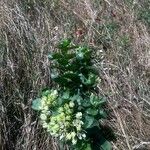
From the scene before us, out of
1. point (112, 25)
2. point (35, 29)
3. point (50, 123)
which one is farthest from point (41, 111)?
point (112, 25)

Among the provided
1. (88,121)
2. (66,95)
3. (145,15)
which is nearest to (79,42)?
(145,15)

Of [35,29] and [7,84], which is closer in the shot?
[7,84]

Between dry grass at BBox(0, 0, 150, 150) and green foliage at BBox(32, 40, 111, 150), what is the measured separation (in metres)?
0.24

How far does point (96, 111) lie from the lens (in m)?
3.01

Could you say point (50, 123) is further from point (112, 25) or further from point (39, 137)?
point (112, 25)

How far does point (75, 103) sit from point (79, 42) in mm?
799

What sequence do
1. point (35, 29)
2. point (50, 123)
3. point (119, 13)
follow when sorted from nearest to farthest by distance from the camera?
point (50, 123) < point (35, 29) < point (119, 13)

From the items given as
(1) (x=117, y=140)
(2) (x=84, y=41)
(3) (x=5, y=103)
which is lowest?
(1) (x=117, y=140)

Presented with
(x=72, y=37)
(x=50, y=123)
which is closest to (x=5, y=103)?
(x=50, y=123)

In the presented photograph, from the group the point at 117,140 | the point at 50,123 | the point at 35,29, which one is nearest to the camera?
the point at 50,123

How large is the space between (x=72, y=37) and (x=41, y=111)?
0.82 meters

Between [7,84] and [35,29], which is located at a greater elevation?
[35,29]

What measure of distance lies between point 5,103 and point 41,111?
32 centimetres

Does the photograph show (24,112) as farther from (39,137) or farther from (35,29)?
(35,29)
